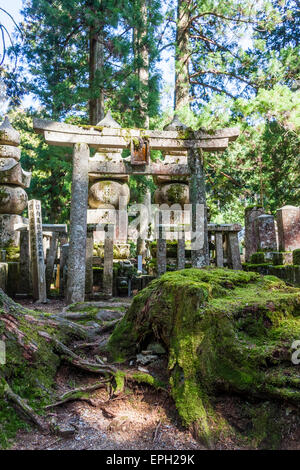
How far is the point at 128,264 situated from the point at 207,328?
5219 mm

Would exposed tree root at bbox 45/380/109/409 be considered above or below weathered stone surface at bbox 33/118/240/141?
below

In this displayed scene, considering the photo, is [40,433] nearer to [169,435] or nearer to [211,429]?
[169,435]

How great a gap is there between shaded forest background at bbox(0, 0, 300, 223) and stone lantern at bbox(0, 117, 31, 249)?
4.43 ft

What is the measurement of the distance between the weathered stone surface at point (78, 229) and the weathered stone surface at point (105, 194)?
1768mm

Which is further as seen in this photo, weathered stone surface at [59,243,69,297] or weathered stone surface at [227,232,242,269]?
weathered stone surface at [227,232,242,269]

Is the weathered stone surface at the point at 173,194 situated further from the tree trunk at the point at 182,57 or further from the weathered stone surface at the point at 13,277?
the tree trunk at the point at 182,57

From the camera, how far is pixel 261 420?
72.2 inches

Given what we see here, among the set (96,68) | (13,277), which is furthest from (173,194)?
(96,68)

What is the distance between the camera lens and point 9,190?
290 inches

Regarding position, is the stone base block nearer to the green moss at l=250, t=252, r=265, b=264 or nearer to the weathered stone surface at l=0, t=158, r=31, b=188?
the weathered stone surface at l=0, t=158, r=31, b=188

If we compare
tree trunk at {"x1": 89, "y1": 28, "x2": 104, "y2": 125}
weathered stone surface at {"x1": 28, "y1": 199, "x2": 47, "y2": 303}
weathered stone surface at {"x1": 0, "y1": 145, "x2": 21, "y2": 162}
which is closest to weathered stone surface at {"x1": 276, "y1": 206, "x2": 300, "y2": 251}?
weathered stone surface at {"x1": 28, "y1": 199, "x2": 47, "y2": 303}

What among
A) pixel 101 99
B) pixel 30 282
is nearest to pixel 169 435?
pixel 30 282

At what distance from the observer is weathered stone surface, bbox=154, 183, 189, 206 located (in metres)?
8.59
